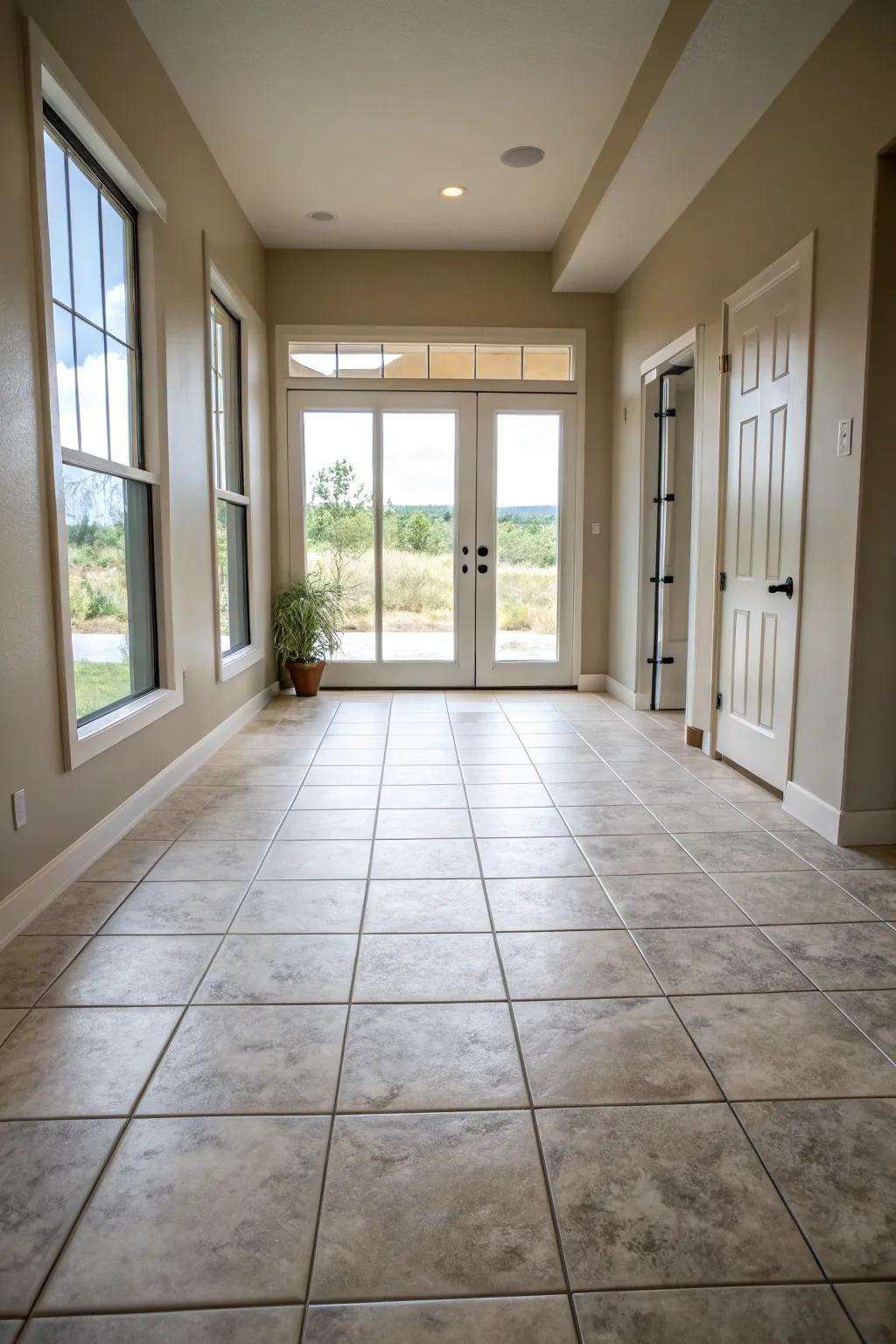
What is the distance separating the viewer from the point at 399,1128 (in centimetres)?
150

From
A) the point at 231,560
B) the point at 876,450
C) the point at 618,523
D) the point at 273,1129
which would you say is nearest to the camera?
the point at 273,1129

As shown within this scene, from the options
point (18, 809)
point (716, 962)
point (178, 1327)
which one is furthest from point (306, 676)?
point (178, 1327)

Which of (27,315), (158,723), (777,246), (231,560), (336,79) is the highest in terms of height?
(336,79)

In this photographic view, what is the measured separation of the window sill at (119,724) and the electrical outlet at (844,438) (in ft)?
8.79

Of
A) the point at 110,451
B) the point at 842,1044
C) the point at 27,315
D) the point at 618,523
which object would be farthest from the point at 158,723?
the point at 618,523

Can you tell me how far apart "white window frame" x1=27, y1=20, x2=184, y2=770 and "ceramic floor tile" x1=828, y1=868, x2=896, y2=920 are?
2.42m

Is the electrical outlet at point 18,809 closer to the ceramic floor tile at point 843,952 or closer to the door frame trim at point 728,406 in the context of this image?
the ceramic floor tile at point 843,952

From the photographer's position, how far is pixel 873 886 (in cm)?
260

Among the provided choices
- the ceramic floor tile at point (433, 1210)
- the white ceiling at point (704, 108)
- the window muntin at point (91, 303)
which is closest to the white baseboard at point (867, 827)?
the ceramic floor tile at point (433, 1210)

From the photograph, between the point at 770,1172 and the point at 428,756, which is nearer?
the point at 770,1172

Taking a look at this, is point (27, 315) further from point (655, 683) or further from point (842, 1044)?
point (655, 683)

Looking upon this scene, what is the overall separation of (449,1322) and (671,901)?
59.7 inches

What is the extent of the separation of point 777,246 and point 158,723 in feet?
10.3

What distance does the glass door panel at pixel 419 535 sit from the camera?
20.2 ft
